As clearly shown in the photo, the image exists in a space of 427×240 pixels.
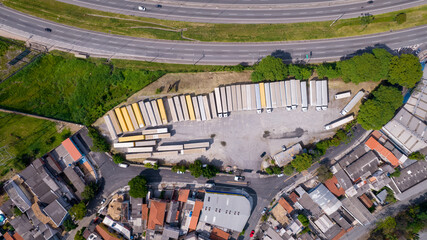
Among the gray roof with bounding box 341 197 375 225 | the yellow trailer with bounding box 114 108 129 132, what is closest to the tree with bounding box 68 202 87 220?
the yellow trailer with bounding box 114 108 129 132

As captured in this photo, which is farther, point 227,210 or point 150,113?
point 150,113

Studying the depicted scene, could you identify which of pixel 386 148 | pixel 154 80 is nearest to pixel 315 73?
pixel 386 148

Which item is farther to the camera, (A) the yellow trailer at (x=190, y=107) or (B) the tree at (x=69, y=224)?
(A) the yellow trailer at (x=190, y=107)

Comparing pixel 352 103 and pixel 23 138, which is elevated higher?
pixel 23 138

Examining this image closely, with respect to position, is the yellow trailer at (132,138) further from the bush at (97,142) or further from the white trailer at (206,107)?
the white trailer at (206,107)

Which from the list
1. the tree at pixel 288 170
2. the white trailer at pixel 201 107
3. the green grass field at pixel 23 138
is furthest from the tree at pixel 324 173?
the green grass field at pixel 23 138

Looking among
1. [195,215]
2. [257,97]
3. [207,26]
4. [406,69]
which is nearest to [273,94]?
[257,97]

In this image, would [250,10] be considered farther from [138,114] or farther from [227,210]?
[227,210]
